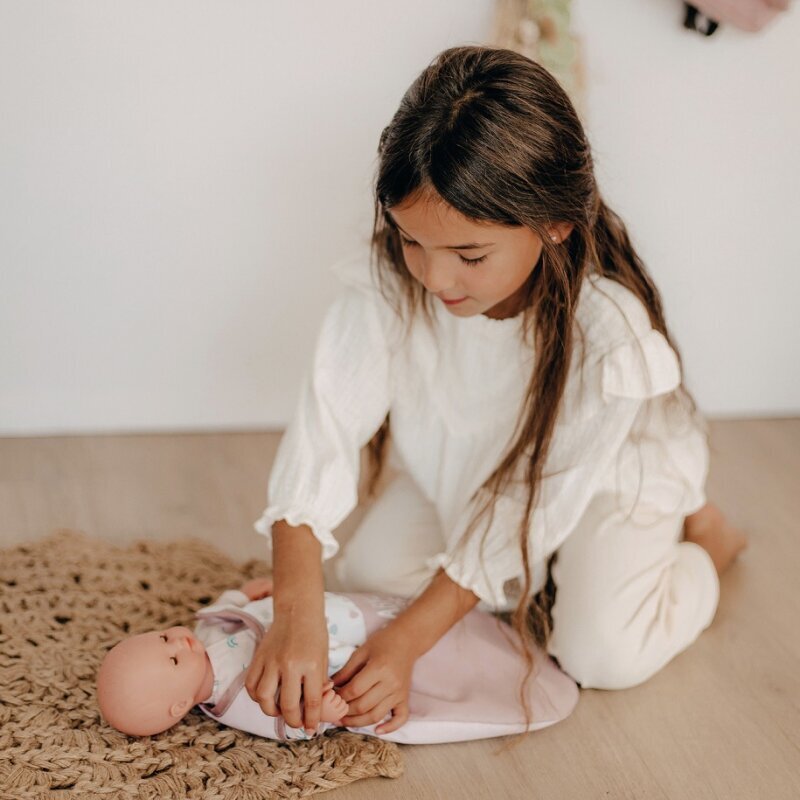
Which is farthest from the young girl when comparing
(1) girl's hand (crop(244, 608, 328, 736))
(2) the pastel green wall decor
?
(2) the pastel green wall decor

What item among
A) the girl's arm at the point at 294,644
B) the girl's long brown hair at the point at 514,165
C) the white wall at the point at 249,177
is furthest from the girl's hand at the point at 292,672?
the white wall at the point at 249,177

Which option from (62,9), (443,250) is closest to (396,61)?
(62,9)

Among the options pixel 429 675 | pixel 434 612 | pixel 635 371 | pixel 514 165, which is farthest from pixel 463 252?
pixel 429 675

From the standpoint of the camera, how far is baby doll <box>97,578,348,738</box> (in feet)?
3.85

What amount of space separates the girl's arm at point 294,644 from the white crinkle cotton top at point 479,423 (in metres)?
0.05

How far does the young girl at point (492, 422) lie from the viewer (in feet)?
3.66

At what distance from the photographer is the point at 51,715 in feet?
4.07

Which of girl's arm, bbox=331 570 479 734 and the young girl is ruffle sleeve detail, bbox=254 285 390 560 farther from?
girl's arm, bbox=331 570 479 734

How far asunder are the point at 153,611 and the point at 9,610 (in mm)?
178

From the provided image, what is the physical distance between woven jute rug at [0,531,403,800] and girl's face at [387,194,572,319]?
510 millimetres

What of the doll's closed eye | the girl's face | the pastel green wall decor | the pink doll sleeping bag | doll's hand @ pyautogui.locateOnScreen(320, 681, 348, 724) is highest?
the pastel green wall decor

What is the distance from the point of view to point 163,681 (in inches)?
46.6

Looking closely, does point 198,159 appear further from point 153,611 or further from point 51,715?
point 51,715

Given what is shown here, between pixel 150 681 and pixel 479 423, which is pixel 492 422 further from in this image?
pixel 150 681
